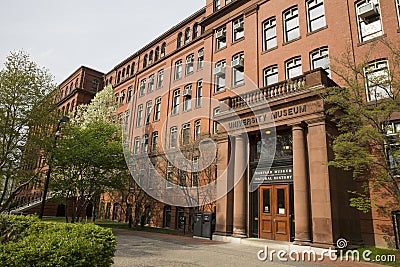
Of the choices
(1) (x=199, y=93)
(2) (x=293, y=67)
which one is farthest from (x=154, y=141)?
(2) (x=293, y=67)

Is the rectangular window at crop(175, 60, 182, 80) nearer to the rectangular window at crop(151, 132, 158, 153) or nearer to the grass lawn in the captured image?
the rectangular window at crop(151, 132, 158, 153)

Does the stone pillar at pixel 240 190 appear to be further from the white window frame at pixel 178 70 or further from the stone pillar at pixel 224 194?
the white window frame at pixel 178 70

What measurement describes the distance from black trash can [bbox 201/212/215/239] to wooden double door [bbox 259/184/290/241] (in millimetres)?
2965

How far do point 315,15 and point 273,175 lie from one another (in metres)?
10.8

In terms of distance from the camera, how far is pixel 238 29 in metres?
23.5

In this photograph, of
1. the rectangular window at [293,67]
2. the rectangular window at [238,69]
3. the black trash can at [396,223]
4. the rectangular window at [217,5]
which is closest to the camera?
the black trash can at [396,223]

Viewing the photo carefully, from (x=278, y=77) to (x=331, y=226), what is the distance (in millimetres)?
10569

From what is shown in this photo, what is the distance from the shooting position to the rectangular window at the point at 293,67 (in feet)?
60.1

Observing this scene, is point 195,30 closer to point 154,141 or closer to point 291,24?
point 154,141

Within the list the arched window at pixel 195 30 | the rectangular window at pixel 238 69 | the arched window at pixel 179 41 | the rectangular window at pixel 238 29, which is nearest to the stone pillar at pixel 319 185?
the rectangular window at pixel 238 69

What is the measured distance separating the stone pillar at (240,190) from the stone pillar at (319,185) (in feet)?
12.2

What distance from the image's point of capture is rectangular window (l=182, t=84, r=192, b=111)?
27422 millimetres

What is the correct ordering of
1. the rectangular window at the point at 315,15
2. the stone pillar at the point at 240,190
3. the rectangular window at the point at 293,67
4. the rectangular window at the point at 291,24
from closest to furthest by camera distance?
the stone pillar at the point at 240,190, the rectangular window at the point at 315,15, the rectangular window at the point at 293,67, the rectangular window at the point at 291,24

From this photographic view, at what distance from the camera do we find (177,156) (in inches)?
946
